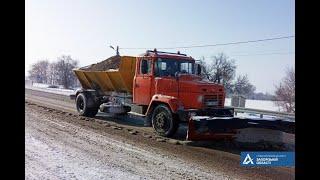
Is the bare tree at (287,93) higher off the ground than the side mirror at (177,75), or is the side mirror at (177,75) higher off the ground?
the side mirror at (177,75)

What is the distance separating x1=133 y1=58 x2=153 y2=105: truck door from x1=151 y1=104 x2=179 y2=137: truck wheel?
0.74 metres

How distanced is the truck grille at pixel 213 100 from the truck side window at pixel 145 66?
173 centimetres

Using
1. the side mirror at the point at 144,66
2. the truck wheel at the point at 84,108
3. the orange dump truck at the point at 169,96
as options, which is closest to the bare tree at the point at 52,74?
the orange dump truck at the point at 169,96

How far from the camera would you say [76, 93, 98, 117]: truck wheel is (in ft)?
37.8

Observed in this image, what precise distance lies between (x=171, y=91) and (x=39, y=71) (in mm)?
5068

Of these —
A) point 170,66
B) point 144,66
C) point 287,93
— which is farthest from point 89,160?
point 144,66

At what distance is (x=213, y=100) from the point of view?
27.7 feet

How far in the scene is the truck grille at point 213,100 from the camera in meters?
8.38

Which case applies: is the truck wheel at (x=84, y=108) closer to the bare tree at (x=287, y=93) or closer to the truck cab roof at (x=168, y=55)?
the truck cab roof at (x=168, y=55)

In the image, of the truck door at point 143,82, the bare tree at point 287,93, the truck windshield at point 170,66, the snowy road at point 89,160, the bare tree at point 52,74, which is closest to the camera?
the bare tree at point 287,93

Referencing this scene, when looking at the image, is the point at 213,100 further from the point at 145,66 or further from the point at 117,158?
the point at 117,158
